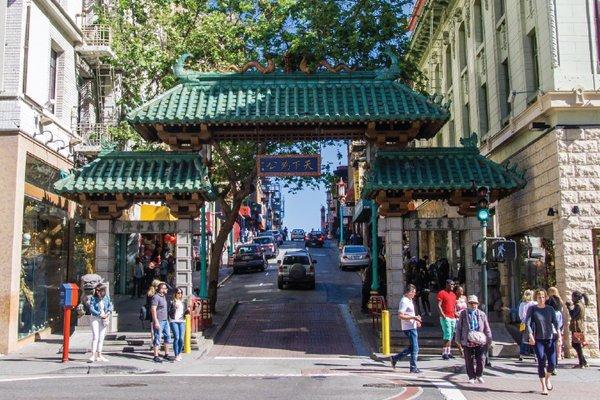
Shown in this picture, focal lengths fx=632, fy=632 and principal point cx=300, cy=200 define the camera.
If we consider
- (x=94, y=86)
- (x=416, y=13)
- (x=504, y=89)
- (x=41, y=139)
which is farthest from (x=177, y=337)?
(x=416, y=13)

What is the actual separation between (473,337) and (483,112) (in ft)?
44.3

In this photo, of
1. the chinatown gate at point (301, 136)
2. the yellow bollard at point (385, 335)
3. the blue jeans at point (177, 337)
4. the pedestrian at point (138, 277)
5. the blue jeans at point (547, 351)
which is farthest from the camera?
the pedestrian at point (138, 277)

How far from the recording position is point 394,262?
16.7 meters

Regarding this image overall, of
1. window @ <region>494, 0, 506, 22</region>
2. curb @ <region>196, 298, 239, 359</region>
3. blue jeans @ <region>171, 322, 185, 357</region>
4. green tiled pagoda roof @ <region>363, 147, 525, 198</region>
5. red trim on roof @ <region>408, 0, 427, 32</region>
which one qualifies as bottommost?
curb @ <region>196, 298, 239, 359</region>

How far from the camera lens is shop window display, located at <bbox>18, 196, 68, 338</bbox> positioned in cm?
1753

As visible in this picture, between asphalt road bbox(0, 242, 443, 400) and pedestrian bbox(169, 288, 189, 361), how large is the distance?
37 centimetres

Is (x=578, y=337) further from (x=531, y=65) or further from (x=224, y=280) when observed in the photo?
(x=224, y=280)

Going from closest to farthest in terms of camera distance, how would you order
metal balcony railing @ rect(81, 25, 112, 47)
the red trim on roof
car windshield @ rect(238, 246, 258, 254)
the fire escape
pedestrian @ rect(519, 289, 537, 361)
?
pedestrian @ rect(519, 289, 537, 361) < the fire escape < metal balcony railing @ rect(81, 25, 112, 47) < the red trim on roof < car windshield @ rect(238, 246, 258, 254)

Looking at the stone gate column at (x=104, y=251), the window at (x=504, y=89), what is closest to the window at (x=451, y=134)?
the window at (x=504, y=89)

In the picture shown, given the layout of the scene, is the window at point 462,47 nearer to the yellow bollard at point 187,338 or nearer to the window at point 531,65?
the window at point 531,65

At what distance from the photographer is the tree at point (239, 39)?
23547mm

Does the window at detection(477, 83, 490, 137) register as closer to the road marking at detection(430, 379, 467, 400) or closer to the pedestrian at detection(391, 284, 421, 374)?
the pedestrian at detection(391, 284, 421, 374)

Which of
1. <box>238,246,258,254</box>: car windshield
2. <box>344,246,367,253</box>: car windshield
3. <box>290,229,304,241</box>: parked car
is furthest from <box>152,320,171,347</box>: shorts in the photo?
<box>290,229,304,241</box>: parked car

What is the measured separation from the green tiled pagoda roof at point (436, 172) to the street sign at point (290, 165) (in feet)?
5.91
